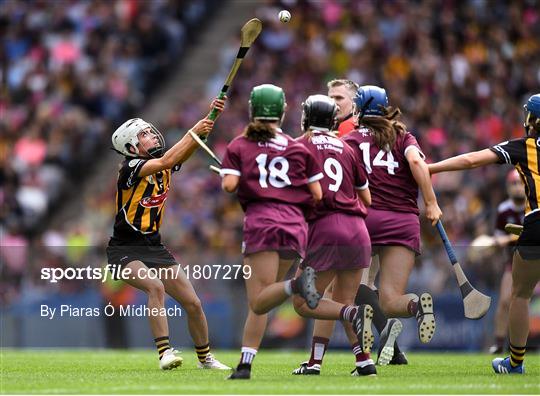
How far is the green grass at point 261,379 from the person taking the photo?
30.5 ft

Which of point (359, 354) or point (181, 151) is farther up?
point (181, 151)

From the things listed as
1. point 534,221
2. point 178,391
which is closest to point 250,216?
point 178,391

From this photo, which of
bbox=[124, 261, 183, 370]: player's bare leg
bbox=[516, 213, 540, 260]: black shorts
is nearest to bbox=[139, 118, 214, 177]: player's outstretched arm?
bbox=[124, 261, 183, 370]: player's bare leg

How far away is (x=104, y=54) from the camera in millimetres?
24469

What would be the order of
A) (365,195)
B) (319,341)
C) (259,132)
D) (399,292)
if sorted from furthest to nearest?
1. (399,292)
2. (319,341)
3. (365,195)
4. (259,132)

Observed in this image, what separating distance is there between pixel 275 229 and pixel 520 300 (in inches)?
86.4

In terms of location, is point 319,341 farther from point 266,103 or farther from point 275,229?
point 266,103

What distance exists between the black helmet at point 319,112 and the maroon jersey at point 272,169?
44 centimetres

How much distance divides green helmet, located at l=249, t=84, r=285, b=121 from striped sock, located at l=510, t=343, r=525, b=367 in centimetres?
273

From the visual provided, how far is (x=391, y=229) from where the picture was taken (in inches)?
444

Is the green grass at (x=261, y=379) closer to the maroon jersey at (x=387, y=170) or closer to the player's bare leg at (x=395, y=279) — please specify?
the player's bare leg at (x=395, y=279)

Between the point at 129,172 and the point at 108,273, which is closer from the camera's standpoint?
the point at 129,172

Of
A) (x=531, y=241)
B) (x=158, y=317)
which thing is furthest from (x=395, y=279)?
(x=158, y=317)

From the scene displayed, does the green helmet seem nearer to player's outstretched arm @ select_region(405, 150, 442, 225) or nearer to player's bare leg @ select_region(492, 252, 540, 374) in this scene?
player's outstretched arm @ select_region(405, 150, 442, 225)
